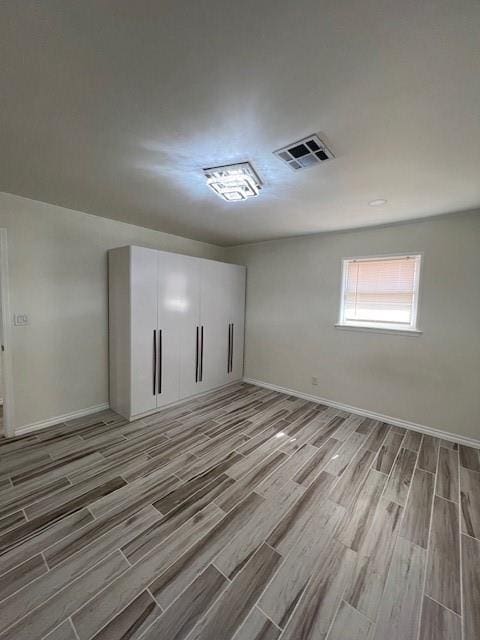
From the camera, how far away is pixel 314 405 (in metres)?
3.88

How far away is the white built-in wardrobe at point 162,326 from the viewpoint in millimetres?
3158

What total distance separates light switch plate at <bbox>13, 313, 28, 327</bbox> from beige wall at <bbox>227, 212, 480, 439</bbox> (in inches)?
124

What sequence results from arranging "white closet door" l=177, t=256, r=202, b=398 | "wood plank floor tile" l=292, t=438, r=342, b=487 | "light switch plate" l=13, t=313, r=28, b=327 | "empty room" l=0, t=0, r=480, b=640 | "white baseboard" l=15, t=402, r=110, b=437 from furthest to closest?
"white closet door" l=177, t=256, r=202, b=398, "white baseboard" l=15, t=402, r=110, b=437, "light switch plate" l=13, t=313, r=28, b=327, "wood plank floor tile" l=292, t=438, r=342, b=487, "empty room" l=0, t=0, r=480, b=640

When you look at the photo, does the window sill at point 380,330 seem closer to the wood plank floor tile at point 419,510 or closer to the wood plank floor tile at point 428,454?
the wood plank floor tile at point 428,454

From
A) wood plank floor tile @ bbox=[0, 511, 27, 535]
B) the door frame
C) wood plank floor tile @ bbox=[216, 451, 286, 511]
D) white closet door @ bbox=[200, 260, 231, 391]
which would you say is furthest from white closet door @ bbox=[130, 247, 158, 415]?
wood plank floor tile @ bbox=[216, 451, 286, 511]

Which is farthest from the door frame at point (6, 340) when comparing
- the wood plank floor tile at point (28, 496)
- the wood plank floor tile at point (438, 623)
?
the wood plank floor tile at point (438, 623)

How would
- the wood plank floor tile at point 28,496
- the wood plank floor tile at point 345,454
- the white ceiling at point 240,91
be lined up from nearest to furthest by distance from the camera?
the white ceiling at point 240,91, the wood plank floor tile at point 28,496, the wood plank floor tile at point 345,454

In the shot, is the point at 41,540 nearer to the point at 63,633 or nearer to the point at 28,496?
the point at 28,496

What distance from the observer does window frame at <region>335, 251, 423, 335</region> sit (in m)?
3.14

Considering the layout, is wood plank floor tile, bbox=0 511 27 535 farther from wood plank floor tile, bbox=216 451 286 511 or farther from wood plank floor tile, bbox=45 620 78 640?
wood plank floor tile, bbox=216 451 286 511

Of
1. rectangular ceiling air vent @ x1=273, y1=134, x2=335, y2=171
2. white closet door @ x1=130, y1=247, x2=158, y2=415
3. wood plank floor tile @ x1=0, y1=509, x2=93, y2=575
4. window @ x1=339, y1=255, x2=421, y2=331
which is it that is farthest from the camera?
window @ x1=339, y1=255, x2=421, y2=331

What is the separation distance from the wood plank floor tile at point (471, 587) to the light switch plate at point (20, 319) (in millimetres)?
3986

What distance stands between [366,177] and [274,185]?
28.5 inches

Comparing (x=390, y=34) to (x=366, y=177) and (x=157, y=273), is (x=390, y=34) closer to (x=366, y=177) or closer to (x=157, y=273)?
(x=366, y=177)
